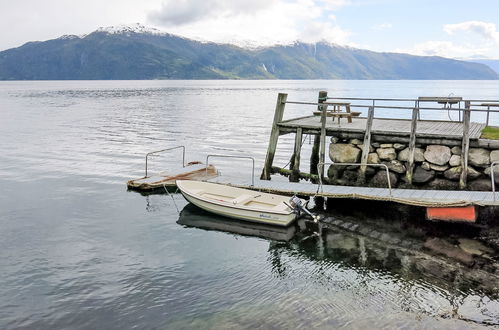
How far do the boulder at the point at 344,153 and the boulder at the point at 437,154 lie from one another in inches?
125

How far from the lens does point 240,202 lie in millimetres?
19219

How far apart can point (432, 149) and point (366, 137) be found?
2.91 meters

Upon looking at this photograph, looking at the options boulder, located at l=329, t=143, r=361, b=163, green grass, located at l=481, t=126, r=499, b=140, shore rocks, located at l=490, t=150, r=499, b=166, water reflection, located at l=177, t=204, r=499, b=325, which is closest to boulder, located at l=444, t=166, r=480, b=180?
shore rocks, located at l=490, t=150, r=499, b=166

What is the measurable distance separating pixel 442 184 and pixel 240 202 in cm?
893

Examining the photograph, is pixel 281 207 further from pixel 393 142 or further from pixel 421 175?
pixel 421 175

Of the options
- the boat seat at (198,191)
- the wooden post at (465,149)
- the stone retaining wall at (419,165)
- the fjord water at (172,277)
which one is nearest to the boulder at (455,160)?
the stone retaining wall at (419,165)

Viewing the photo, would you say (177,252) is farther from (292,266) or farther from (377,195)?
(377,195)

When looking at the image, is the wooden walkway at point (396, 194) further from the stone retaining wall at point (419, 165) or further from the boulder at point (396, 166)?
the boulder at point (396, 166)

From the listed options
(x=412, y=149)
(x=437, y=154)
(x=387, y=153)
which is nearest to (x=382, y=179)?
(x=387, y=153)

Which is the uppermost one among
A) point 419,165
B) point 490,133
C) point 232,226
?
point 490,133

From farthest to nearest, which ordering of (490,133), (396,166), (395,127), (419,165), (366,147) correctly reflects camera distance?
(395,127), (490,133), (366,147), (396,166), (419,165)

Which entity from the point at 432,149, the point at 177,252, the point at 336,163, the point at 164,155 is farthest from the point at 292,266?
the point at 164,155

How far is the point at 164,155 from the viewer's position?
1438 inches

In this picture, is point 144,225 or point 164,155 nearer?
point 144,225
